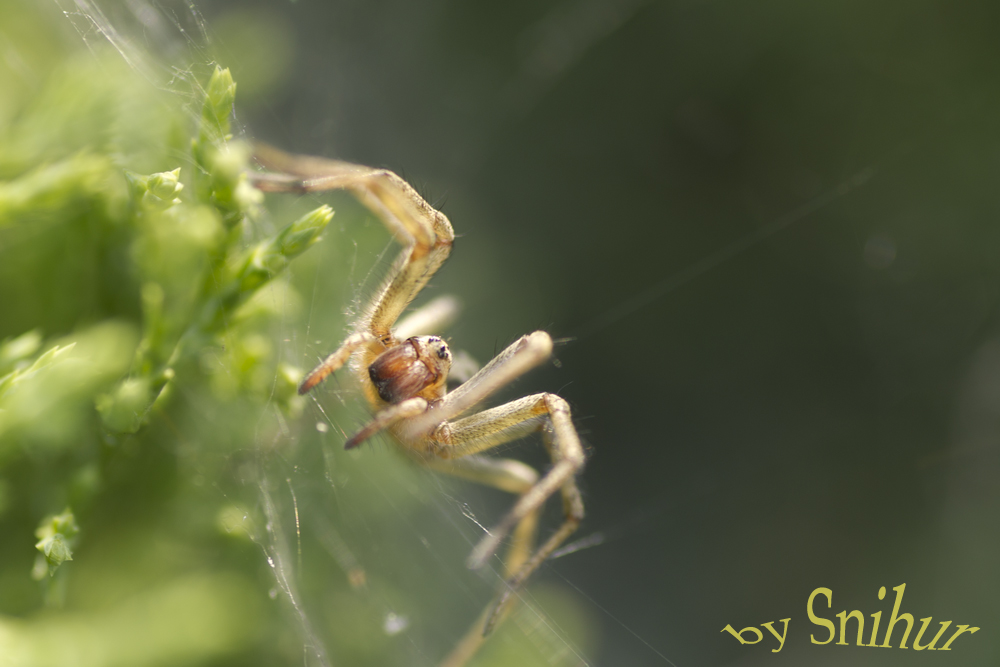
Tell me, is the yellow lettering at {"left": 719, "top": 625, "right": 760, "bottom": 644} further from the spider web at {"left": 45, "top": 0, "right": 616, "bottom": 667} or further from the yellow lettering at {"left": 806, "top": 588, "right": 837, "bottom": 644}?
the spider web at {"left": 45, "top": 0, "right": 616, "bottom": 667}

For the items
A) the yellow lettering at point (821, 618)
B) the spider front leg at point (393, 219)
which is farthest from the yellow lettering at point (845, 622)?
the spider front leg at point (393, 219)

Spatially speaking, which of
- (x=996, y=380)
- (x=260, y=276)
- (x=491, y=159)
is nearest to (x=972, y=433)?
(x=996, y=380)

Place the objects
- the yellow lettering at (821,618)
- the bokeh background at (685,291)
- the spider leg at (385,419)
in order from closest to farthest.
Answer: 1. the spider leg at (385,419)
2. the bokeh background at (685,291)
3. the yellow lettering at (821,618)

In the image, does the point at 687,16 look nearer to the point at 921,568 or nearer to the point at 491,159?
the point at 491,159

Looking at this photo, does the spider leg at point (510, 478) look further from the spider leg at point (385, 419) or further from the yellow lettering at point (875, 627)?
the yellow lettering at point (875, 627)

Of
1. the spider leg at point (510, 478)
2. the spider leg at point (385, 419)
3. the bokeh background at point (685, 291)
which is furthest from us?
the bokeh background at point (685, 291)

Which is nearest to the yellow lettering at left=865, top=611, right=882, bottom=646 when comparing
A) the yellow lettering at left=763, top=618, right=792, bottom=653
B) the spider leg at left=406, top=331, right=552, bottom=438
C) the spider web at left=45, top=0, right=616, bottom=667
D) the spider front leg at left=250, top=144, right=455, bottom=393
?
the yellow lettering at left=763, top=618, right=792, bottom=653

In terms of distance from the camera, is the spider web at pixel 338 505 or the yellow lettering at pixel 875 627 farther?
the yellow lettering at pixel 875 627
